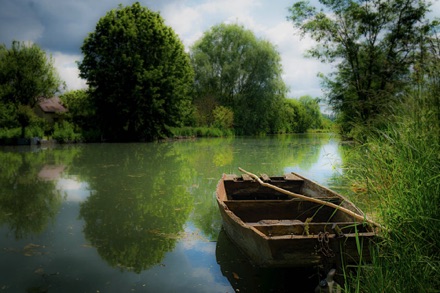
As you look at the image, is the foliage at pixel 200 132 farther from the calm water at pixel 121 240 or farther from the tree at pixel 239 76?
the calm water at pixel 121 240

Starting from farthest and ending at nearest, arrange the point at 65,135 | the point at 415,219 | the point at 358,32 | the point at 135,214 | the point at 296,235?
the point at 65,135, the point at 358,32, the point at 135,214, the point at 296,235, the point at 415,219

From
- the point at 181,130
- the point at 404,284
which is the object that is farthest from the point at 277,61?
the point at 404,284

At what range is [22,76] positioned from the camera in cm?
2711

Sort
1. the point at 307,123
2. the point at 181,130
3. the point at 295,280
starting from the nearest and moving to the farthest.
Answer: the point at 295,280 → the point at 181,130 → the point at 307,123

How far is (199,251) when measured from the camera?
463cm

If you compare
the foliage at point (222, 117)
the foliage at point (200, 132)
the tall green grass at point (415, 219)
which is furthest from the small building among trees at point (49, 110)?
the tall green grass at point (415, 219)

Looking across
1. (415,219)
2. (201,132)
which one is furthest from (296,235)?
(201,132)

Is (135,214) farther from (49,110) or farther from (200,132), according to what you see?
(49,110)

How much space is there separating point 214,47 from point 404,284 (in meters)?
38.6

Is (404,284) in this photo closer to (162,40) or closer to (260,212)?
(260,212)

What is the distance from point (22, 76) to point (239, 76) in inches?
799

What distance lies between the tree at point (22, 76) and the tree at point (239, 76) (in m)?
15.2

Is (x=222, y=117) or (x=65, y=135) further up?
(x=222, y=117)

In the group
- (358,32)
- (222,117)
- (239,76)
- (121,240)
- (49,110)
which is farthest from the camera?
(49,110)
